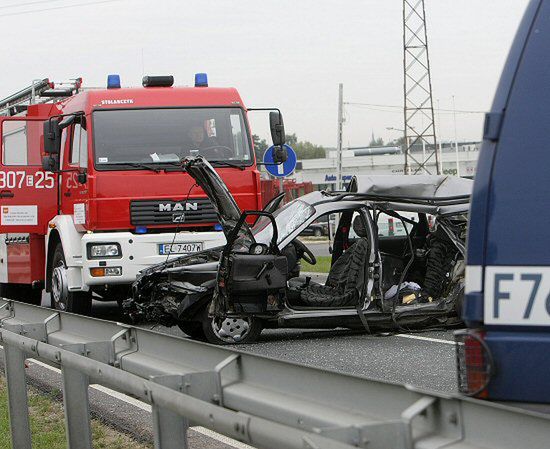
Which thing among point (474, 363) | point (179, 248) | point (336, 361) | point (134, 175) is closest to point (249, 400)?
point (474, 363)

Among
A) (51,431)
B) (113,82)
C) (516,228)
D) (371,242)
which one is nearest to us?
(516,228)

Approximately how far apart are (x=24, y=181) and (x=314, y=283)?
5.97 metres

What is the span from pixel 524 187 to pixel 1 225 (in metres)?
14.2

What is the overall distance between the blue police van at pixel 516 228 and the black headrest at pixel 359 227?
8787 mm

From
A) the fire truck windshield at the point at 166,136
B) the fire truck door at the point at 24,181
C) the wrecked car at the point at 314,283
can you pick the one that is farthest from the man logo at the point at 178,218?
the fire truck door at the point at 24,181

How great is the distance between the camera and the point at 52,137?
1564 centimetres

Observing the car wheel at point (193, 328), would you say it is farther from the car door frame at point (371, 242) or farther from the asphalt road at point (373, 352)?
the car door frame at point (371, 242)

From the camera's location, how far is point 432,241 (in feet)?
44.7

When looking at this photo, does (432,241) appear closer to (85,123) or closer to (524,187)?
(85,123)

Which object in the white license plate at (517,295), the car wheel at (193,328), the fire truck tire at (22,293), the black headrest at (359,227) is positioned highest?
the white license plate at (517,295)

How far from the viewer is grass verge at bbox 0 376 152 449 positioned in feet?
25.8

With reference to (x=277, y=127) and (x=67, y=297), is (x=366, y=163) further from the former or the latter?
(x=67, y=297)

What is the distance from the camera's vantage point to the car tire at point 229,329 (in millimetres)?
12617

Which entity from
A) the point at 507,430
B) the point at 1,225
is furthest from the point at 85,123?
the point at 507,430
